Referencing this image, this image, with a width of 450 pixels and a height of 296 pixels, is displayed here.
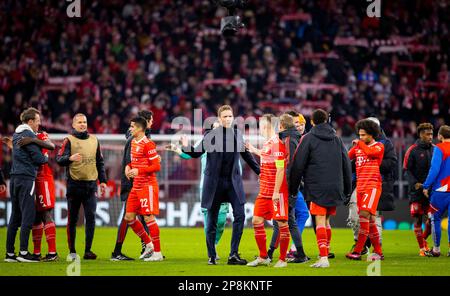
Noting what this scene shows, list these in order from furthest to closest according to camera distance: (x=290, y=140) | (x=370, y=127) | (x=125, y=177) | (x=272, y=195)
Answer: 1. (x=125, y=177)
2. (x=370, y=127)
3. (x=290, y=140)
4. (x=272, y=195)

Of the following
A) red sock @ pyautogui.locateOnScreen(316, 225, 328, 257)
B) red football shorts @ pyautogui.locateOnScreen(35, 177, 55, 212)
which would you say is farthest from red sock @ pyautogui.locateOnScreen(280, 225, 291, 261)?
red football shorts @ pyautogui.locateOnScreen(35, 177, 55, 212)

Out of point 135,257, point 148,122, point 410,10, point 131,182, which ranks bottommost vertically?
point 135,257

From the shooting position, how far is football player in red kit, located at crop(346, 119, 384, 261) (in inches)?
492

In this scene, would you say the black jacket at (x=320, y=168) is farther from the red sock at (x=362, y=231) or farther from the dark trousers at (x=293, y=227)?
the red sock at (x=362, y=231)

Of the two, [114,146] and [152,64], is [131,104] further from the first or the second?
[114,146]

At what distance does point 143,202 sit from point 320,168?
2720 millimetres

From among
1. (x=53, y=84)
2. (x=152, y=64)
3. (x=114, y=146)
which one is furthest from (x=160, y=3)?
(x=114, y=146)

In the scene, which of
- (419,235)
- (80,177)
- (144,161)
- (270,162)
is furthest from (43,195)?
(419,235)

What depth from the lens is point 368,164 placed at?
41.5ft

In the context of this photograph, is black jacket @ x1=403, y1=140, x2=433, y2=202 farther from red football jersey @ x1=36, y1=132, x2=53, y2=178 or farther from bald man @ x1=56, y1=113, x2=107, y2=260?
red football jersey @ x1=36, y1=132, x2=53, y2=178

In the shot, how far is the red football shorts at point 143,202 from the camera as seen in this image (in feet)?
41.4

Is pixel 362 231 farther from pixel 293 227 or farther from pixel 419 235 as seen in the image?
pixel 419 235

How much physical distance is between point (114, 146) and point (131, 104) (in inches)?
169
